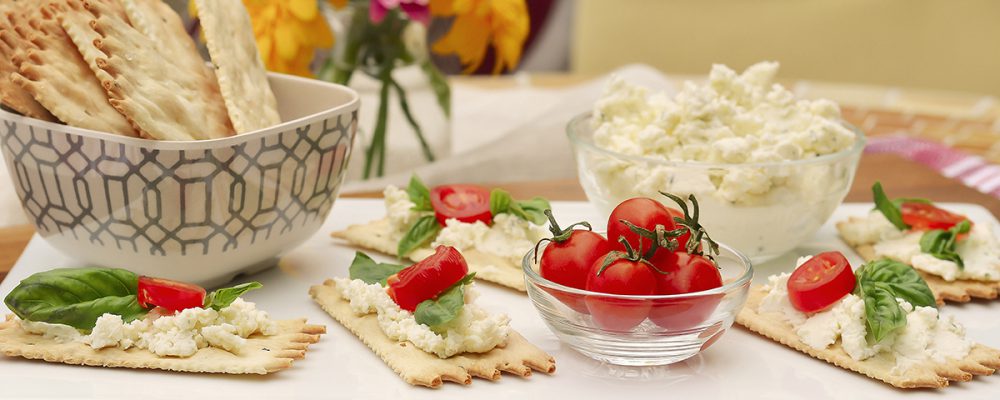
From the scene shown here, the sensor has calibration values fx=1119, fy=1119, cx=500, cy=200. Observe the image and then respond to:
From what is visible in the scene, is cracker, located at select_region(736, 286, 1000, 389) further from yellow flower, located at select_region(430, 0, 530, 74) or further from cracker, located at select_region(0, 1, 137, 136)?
yellow flower, located at select_region(430, 0, 530, 74)

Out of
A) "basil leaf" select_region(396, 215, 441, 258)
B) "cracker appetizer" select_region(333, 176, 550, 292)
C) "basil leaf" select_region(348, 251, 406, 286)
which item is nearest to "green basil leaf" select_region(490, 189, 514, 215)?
"cracker appetizer" select_region(333, 176, 550, 292)

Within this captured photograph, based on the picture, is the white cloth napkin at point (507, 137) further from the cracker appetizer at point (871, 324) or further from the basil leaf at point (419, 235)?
the cracker appetizer at point (871, 324)

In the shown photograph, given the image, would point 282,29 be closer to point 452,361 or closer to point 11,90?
point 11,90

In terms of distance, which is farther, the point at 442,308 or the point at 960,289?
the point at 960,289

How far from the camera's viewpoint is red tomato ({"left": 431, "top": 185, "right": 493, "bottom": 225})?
1.95m

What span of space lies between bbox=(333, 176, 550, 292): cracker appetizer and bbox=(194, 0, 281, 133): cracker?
29cm

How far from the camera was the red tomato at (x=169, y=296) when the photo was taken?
1.51m

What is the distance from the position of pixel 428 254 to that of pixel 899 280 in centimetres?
75

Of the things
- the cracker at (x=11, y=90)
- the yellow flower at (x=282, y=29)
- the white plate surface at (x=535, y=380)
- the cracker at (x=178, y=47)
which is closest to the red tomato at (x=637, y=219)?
the white plate surface at (x=535, y=380)

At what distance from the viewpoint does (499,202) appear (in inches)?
76.0

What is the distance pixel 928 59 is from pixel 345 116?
3054 mm

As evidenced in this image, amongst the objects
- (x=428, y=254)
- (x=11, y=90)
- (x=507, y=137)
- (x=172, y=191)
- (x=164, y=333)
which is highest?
(x=11, y=90)

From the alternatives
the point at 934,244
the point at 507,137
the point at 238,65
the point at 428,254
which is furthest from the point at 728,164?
the point at 507,137

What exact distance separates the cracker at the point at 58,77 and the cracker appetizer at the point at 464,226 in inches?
20.3
